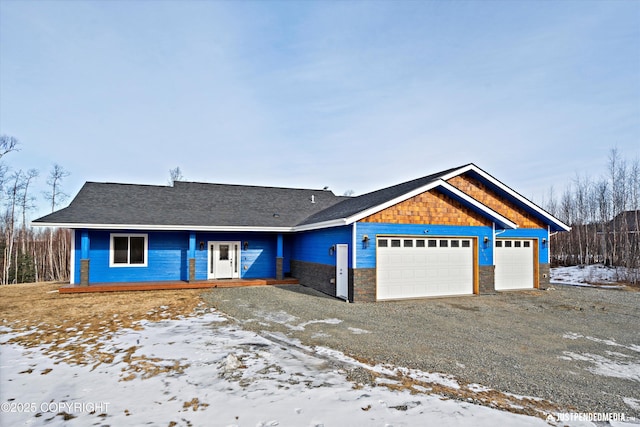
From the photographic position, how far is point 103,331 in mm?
7066

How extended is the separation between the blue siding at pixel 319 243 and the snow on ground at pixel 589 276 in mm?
12838

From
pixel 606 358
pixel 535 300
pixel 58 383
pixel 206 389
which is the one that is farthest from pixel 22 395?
pixel 535 300

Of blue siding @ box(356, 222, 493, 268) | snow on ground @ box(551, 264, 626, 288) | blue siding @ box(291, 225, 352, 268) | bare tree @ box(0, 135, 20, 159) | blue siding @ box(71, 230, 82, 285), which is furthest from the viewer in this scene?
bare tree @ box(0, 135, 20, 159)

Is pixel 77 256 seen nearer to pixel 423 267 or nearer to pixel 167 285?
pixel 167 285

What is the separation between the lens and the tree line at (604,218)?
24234 millimetres

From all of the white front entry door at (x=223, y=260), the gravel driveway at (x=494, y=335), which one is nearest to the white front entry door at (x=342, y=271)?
the gravel driveway at (x=494, y=335)

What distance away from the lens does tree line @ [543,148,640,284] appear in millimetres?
24234

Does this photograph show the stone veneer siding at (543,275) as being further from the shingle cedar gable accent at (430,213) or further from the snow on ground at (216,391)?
the snow on ground at (216,391)

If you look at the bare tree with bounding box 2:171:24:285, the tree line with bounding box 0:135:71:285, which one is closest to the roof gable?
the tree line with bounding box 0:135:71:285

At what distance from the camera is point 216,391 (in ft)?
13.8

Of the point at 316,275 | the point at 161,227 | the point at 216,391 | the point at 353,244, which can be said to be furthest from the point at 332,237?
the point at 216,391

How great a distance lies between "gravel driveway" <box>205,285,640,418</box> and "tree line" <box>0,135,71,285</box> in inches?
926

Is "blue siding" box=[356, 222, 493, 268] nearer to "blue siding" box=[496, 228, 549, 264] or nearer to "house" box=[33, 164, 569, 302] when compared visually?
"house" box=[33, 164, 569, 302]

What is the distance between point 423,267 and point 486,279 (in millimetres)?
2719
